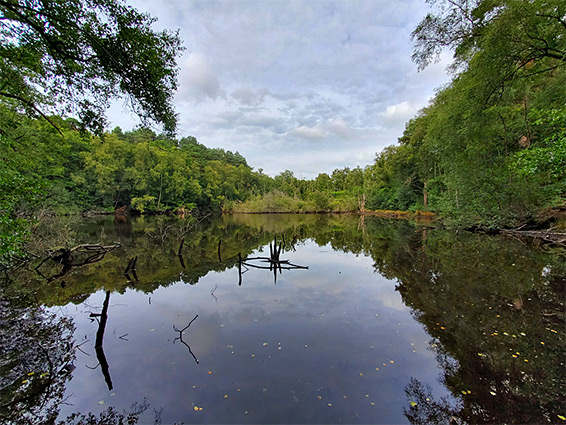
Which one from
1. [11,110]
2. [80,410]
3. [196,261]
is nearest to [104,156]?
[11,110]

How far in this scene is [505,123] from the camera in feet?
47.6

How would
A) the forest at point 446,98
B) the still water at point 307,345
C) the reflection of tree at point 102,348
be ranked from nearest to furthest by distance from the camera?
1. the still water at point 307,345
2. the reflection of tree at point 102,348
3. the forest at point 446,98

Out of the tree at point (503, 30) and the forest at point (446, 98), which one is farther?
the tree at point (503, 30)

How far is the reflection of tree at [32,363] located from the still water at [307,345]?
1.3 inches

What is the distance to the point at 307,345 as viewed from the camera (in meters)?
4.62

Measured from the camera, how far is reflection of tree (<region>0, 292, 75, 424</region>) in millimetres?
2965

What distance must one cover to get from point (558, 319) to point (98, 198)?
169ft

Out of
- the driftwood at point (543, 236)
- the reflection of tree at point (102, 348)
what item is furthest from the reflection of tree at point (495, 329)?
the reflection of tree at point (102, 348)

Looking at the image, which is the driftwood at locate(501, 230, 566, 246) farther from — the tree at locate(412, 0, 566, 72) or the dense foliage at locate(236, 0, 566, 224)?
the tree at locate(412, 0, 566, 72)

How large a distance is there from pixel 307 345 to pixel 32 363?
460 centimetres

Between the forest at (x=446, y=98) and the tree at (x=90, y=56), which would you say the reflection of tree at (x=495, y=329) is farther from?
the tree at (x=90, y=56)

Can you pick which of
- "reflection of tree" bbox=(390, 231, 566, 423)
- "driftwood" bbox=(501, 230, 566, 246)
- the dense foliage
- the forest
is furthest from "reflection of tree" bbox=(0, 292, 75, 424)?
"driftwood" bbox=(501, 230, 566, 246)

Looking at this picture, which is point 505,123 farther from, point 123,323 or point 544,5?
point 123,323

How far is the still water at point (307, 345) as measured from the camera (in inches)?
122
